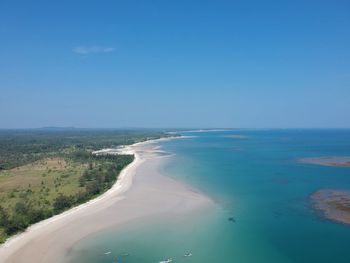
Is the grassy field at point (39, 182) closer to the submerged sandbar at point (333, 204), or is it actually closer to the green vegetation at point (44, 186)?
the green vegetation at point (44, 186)

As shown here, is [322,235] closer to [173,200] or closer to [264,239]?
[264,239]

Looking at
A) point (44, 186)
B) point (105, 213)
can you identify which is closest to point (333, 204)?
point (105, 213)

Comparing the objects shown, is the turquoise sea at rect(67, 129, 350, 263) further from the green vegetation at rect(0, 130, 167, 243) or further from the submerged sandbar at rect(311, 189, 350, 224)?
the green vegetation at rect(0, 130, 167, 243)

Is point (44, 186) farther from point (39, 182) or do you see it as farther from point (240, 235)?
point (240, 235)

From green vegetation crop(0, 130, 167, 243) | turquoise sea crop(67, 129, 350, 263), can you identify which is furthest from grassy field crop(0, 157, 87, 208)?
turquoise sea crop(67, 129, 350, 263)

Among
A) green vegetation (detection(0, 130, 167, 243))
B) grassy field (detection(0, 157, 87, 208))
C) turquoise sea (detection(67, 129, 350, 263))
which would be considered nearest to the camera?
turquoise sea (detection(67, 129, 350, 263))

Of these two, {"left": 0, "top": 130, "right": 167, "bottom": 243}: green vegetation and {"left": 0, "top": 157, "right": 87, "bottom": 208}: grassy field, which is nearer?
{"left": 0, "top": 130, "right": 167, "bottom": 243}: green vegetation
